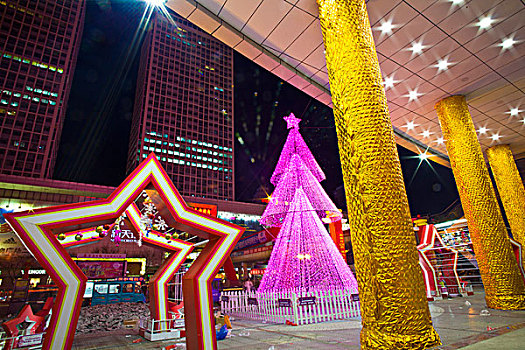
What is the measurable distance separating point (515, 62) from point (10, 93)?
68892 millimetres

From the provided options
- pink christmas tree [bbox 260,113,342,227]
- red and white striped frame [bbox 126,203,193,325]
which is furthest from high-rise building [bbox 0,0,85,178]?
pink christmas tree [bbox 260,113,342,227]

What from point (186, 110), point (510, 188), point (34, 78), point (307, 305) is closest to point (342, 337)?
point (307, 305)

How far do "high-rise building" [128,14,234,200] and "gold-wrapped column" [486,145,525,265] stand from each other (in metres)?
60.8

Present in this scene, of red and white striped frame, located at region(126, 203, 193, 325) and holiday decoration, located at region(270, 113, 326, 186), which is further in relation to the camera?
holiday decoration, located at region(270, 113, 326, 186)

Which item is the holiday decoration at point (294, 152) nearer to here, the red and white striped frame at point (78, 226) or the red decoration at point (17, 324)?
the red and white striped frame at point (78, 226)

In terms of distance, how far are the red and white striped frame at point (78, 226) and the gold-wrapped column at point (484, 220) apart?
6.73 metres

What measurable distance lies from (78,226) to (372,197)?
483 centimetres

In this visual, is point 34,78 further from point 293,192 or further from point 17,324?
point 293,192

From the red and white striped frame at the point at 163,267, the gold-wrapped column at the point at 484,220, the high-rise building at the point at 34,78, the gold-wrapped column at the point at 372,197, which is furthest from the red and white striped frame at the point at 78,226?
the high-rise building at the point at 34,78

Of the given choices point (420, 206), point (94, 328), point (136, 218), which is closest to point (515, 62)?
point (136, 218)

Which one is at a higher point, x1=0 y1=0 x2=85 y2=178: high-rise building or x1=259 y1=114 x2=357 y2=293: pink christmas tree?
x1=0 y1=0 x2=85 y2=178: high-rise building

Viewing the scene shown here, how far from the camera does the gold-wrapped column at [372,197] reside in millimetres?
3293

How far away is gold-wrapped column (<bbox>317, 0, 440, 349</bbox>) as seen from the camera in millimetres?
3293

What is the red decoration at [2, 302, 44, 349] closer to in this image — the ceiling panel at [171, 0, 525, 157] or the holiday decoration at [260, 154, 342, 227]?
the holiday decoration at [260, 154, 342, 227]
